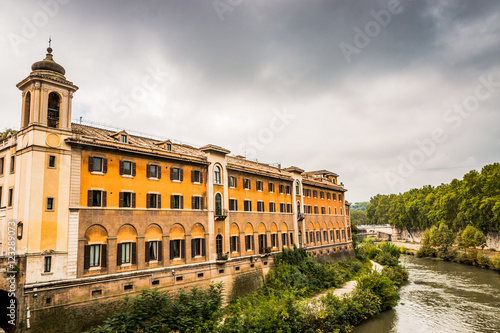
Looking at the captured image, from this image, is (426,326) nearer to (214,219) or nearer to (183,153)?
(214,219)

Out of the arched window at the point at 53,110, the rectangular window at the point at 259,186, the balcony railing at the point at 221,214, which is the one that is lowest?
the balcony railing at the point at 221,214

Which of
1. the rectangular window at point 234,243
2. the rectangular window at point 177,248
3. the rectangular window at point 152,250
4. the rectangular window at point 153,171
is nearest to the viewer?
the rectangular window at point 152,250

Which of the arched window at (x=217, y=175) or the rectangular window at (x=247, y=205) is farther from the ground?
the arched window at (x=217, y=175)

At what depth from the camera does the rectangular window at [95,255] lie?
74.9 ft

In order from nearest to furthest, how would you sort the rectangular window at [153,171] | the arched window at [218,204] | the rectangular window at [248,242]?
1. the rectangular window at [153,171]
2. the arched window at [218,204]
3. the rectangular window at [248,242]

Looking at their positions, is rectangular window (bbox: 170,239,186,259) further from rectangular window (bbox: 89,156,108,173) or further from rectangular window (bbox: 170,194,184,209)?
rectangular window (bbox: 89,156,108,173)

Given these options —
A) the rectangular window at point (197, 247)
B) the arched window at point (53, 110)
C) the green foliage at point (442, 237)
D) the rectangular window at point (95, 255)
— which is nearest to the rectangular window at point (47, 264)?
the rectangular window at point (95, 255)

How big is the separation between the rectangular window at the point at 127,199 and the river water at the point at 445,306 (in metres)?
20.3

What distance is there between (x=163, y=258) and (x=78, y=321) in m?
7.09

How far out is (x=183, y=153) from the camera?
3020 centimetres

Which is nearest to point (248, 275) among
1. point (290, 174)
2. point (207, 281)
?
point (207, 281)

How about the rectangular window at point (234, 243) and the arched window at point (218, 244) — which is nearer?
the arched window at point (218, 244)

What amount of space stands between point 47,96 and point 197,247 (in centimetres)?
1615

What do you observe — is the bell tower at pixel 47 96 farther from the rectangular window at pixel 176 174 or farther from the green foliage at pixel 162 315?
the green foliage at pixel 162 315
